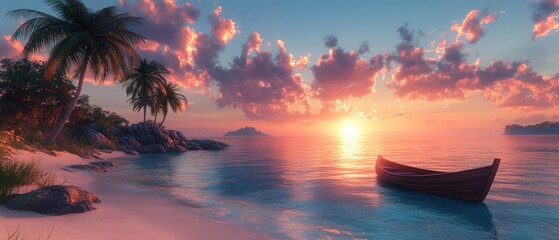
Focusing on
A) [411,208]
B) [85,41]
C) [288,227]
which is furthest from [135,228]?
[85,41]

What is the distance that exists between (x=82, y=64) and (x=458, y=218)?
30.5m

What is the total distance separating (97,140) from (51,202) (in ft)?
125

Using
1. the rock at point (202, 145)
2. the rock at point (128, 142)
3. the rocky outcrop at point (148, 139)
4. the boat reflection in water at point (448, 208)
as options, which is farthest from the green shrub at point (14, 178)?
the rock at point (202, 145)

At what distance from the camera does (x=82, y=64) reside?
2767 cm

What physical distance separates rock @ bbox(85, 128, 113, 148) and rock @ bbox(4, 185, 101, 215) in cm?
3557

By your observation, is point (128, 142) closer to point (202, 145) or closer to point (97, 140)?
point (97, 140)

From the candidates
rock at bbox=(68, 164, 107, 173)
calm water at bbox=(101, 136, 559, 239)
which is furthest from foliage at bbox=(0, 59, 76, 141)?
calm water at bbox=(101, 136, 559, 239)

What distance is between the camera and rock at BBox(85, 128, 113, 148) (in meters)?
39.4

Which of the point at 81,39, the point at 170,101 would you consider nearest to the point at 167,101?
the point at 170,101

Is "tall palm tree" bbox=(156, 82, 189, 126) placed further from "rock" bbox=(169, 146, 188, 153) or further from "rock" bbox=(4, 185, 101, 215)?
"rock" bbox=(4, 185, 101, 215)

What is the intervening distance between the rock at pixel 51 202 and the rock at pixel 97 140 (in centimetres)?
3557

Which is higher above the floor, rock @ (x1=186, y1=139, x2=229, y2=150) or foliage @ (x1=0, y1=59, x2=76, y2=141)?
foliage @ (x1=0, y1=59, x2=76, y2=141)

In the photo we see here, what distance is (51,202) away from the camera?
24.7 ft

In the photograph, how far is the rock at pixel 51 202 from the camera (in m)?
7.32
